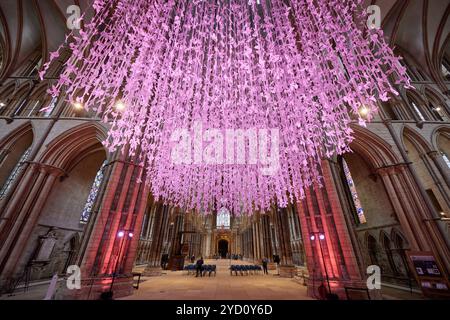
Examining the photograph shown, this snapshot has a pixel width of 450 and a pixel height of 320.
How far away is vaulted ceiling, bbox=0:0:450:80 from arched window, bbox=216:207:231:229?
36.9 meters

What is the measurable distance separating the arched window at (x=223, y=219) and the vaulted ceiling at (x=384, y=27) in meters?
36.9

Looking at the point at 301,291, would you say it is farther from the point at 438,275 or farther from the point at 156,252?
the point at 156,252

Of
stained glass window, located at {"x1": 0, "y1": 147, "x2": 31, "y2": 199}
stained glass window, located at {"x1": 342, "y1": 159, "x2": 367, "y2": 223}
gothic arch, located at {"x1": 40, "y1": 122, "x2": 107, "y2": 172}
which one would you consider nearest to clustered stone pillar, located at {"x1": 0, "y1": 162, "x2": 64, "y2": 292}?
gothic arch, located at {"x1": 40, "y1": 122, "x2": 107, "y2": 172}

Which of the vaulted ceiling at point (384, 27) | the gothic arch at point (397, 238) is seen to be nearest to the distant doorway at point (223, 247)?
the gothic arch at point (397, 238)

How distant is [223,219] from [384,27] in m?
39.7

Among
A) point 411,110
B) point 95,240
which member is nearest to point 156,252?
point 95,240

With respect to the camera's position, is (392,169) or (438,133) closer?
(392,169)

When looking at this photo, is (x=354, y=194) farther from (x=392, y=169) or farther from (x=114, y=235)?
(x=114, y=235)

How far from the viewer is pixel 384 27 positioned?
1188 centimetres

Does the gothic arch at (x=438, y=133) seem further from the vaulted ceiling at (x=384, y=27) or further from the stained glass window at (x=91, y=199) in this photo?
the stained glass window at (x=91, y=199)

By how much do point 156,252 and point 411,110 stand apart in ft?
70.0

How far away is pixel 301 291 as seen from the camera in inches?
334

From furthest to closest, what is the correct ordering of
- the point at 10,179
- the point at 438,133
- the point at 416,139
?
the point at 438,133
the point at 416,139
the point at 10,179

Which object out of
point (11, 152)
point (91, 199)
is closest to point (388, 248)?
point (91, 199)
